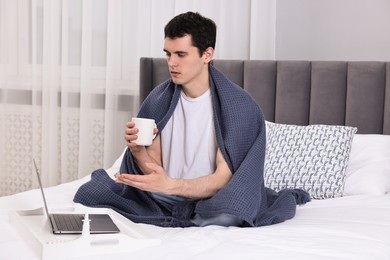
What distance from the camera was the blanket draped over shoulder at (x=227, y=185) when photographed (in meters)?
2.31

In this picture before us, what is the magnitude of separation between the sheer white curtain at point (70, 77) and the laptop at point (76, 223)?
68.9 inches

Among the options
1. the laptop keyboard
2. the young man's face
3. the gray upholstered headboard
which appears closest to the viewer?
the laptop keyboard

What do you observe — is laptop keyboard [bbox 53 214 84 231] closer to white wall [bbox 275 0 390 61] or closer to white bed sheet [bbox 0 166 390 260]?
white bed sheet [bbox 0 166 390 260]

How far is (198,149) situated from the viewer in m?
2.53

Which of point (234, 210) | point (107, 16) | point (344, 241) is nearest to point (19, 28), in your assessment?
point (107, 16)

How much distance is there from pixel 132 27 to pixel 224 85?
1.50m

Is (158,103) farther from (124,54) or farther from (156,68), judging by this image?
(124,54)

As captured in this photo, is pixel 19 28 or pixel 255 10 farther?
pixel 19 28

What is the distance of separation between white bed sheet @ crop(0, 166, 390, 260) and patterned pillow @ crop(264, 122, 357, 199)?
27 cm

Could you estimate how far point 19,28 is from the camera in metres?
4.11

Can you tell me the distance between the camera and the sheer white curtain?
12.8 ft

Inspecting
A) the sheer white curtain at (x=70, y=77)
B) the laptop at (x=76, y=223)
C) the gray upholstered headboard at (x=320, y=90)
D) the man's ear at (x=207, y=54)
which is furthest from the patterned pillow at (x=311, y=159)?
the laptop at (x=76, y=223)

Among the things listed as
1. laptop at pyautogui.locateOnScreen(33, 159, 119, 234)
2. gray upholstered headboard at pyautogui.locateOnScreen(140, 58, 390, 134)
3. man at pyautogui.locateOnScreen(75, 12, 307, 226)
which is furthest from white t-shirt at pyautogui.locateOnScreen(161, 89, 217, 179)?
gray upholstered headboard at pyautogui.locateOnScreen(140, 58, 390, 134)

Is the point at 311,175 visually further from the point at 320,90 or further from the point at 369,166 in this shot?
the point at 320,90
